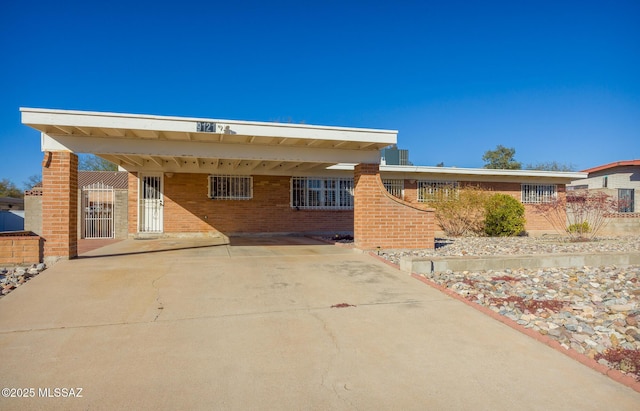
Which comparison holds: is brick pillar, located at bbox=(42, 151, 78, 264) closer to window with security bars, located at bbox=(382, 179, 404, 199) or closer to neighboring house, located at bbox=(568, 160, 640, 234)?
window with security bars, located at bbox=(382, 179, 404, 199)

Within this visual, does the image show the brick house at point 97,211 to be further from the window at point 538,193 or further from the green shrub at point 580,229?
the window at point 538,193

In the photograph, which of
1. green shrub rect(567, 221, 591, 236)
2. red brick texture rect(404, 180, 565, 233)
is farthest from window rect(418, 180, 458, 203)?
green shrub rect(567, 221, 591, 236)

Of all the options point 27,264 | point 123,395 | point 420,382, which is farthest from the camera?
point 27,264

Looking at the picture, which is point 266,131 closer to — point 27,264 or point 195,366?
point 27,264

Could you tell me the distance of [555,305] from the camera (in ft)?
16.7

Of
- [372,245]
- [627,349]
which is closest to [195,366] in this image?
[627,349]

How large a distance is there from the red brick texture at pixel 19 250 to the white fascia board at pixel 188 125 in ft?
7.35

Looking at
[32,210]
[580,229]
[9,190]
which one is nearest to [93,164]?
[9,190]

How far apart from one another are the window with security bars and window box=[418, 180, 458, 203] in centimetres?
88

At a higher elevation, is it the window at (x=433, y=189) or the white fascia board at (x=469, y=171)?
the white fascia board at (x=469, y=171)

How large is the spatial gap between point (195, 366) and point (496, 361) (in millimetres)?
2729

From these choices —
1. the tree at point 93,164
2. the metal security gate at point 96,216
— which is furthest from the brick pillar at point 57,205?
the tree at point 93,164

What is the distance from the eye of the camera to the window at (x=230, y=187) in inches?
566

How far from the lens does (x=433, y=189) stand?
17.2m
